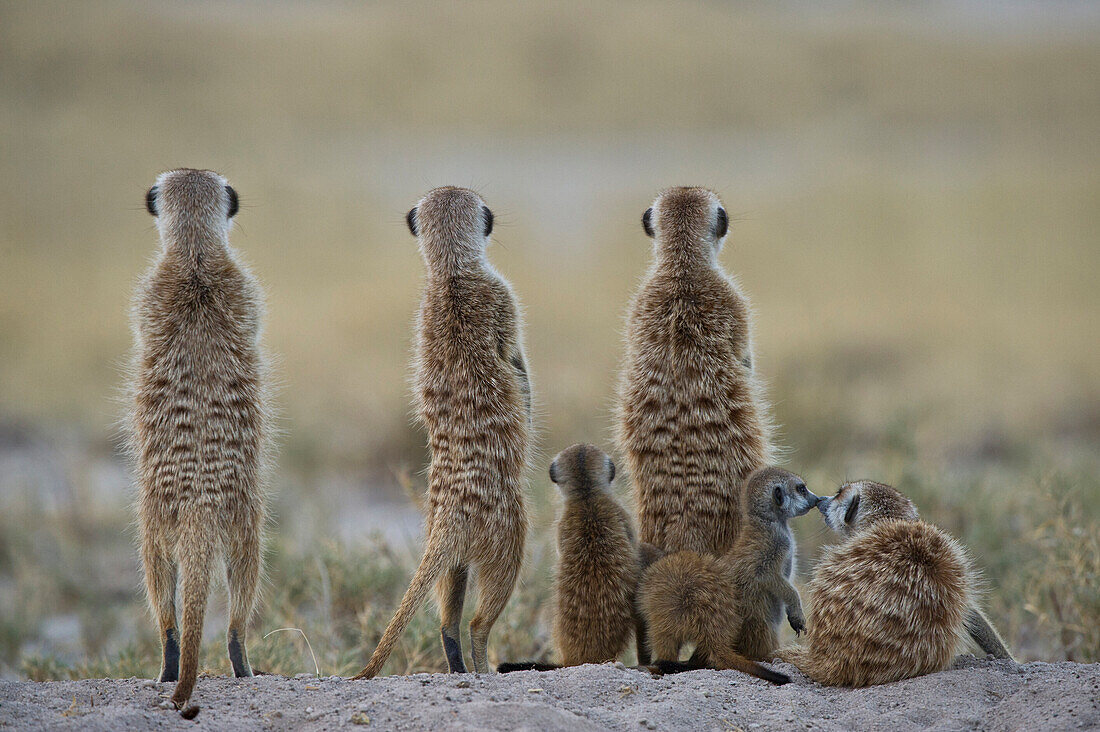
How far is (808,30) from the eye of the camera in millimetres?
30750

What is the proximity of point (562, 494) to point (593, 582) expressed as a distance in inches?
15.7

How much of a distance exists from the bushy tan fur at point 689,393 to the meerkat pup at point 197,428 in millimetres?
1512

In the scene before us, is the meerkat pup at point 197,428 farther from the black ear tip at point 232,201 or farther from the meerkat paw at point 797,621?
the meerkat paw at point 797,621

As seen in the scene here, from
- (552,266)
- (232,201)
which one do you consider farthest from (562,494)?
(552,266)

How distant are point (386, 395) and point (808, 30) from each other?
2364 centimetres

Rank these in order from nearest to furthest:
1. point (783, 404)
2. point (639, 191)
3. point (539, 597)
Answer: point (539, 597), point (783, 404), point (639, 191)

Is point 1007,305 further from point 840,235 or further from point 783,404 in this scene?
point 783,404

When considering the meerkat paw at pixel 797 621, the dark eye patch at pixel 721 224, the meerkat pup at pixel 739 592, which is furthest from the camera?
the dark eye patch at pixel 721 224

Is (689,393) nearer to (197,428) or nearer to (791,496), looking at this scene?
(791,496)

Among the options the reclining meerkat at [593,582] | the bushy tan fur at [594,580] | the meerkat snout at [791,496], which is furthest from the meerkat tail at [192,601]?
the meerkat snout at [791,496]

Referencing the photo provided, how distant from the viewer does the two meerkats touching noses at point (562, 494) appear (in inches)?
145

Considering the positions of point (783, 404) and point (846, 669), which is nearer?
point (846, 669)

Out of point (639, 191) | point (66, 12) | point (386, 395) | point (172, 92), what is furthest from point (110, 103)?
point (386, 395)

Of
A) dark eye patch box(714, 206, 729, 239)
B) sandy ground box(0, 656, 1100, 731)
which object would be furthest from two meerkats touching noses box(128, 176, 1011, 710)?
dark eye patch box(714, 206, 729, 239)
